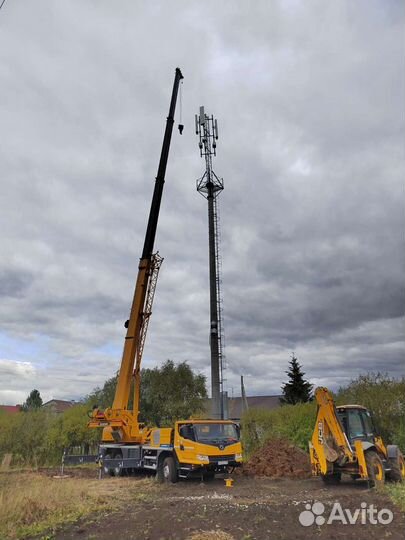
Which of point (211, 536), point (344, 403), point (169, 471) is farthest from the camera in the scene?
point (344, 403)

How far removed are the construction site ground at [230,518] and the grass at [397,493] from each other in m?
0.16

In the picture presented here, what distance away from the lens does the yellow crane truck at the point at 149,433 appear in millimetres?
15945

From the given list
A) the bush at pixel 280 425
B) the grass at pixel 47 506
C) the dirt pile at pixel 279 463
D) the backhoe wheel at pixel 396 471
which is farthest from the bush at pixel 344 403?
the grass at pixel 47 506

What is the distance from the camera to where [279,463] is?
57.8 ft

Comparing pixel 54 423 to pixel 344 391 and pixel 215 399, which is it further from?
pixel 344 391

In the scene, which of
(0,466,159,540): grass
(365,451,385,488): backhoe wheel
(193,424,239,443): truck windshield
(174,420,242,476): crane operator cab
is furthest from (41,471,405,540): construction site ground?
(193,424,239,443): truck windshield

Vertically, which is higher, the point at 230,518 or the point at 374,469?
the point at 374,469

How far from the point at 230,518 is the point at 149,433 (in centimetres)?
972

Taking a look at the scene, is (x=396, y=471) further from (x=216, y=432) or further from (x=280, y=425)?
(x=280, y=425)

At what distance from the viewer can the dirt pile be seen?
17078mm

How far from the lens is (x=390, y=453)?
13820mm

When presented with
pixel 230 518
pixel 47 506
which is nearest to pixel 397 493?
pixel 230 518

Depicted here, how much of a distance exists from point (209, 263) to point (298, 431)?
1356 centimetres

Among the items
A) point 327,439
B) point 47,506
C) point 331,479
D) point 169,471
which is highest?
point 327,439
